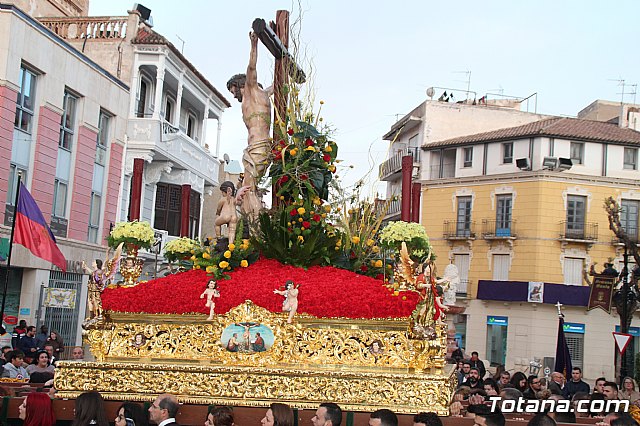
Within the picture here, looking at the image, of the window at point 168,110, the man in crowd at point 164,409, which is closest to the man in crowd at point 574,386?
the man in crowd at point 164,409

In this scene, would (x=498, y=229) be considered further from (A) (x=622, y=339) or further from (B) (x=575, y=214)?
(A) (x=622, y=339)

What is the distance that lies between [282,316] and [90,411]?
1935 mm

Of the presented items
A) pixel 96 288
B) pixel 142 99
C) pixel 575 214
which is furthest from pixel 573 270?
pixel 96 288

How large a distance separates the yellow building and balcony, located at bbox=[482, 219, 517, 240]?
2.0 inches

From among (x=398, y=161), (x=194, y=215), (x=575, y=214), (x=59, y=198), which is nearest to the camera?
(x=59, y=198)

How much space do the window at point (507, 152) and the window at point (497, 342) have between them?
26.6ft

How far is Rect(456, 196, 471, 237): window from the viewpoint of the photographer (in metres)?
39.8

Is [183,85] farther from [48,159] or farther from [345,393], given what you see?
[345,393]

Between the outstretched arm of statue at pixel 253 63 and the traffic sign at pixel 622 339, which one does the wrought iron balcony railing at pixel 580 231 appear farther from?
the outstretched arm of statue at pixel 253 63

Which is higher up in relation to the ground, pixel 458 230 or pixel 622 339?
pixel 458 230

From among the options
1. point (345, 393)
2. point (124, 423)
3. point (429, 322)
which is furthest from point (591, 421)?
point (124, 423)

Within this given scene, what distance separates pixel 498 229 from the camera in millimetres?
38531

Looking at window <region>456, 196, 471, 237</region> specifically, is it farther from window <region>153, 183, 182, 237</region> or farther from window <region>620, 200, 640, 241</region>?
window <region>153, 183, 182, 237</region>

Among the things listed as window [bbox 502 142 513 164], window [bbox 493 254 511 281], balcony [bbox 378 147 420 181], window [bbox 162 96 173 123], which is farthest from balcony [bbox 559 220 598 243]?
window [bbox 162 96 173 123]
